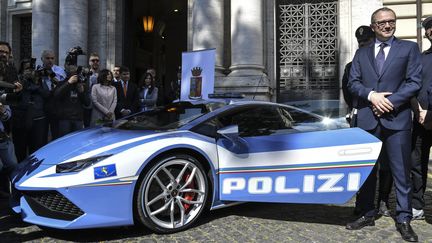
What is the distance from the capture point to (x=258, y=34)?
1024 centimetres

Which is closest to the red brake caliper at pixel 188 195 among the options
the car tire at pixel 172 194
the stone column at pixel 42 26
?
the car tire at pixel 172 194

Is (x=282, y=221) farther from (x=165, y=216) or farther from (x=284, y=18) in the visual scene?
(x=284, y=18)

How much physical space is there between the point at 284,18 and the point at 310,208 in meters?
7.99

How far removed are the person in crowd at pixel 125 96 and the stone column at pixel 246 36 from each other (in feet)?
12.1

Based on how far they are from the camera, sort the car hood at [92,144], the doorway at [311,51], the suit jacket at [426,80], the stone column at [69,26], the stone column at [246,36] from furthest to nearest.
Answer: the stone column at [69,26], the doorway at [311,51], the stone column at [246,36], the suit jacket at [426,80], the car hood at [92,144]

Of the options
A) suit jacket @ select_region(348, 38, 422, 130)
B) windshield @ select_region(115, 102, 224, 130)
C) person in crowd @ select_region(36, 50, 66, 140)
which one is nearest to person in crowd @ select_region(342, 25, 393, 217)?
suit jacket @ select_region(348, 38, 422, 130)

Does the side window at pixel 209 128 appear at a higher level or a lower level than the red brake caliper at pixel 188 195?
higher

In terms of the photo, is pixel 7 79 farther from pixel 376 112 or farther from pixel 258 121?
pixel 376 112

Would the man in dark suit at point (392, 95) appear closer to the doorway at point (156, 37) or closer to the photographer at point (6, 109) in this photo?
the photographer at point (6, 109)

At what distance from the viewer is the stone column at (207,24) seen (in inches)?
411

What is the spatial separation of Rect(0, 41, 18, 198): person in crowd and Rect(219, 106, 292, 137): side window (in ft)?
7.69

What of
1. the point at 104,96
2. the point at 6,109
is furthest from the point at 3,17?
the point at 6,109

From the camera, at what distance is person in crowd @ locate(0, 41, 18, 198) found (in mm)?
4434

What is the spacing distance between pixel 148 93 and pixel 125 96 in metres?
0.55
